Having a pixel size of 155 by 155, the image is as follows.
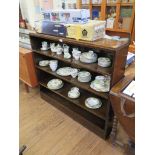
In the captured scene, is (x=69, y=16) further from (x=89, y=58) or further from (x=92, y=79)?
(x=92, y=79)

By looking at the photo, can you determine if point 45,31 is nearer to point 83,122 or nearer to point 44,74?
point 44,74

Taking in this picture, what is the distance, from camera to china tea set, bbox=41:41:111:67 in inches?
56.0

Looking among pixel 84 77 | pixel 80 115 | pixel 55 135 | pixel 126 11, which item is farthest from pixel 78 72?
pixel 126 11

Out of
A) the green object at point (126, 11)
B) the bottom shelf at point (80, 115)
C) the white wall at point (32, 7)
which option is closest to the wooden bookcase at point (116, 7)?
the green object at point (126, 11)

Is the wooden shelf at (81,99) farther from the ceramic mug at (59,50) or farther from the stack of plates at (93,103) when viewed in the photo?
the ceramic mug at (59,50)

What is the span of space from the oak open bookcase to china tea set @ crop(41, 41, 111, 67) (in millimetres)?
45

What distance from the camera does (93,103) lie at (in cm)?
165

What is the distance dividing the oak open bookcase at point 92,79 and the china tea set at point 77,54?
0.15 ft

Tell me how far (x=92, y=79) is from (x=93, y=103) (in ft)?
0.91

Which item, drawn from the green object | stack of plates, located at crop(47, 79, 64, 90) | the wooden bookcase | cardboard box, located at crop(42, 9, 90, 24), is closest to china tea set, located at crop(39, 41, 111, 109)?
stack of plates, located at crop(47, 79, 64, 90)
